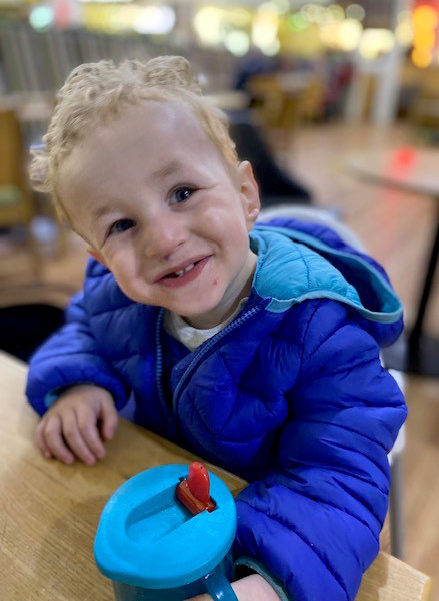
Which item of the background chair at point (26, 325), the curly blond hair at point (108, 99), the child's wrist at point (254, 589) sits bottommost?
the background chair at point (26, 325)

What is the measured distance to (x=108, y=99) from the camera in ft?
1.79

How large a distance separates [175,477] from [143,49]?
629 cm

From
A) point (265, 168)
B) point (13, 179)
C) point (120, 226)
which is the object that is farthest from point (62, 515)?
point (13, 179)

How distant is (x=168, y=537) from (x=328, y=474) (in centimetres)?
19

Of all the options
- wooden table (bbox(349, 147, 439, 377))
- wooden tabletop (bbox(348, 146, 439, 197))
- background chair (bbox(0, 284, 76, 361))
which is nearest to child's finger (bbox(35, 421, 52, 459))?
background chair (bbox(0, 284, 76, 361))

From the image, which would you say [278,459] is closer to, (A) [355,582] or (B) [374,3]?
(A) [355,582]

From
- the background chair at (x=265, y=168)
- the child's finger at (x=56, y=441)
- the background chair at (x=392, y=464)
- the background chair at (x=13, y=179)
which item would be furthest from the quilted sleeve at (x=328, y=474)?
the background chair at (x=13, y=179)

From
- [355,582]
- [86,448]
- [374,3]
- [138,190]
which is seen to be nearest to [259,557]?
[355,582]

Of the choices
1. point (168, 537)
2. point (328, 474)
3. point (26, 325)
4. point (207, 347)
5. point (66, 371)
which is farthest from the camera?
point (26, 325)

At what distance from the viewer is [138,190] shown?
532mm

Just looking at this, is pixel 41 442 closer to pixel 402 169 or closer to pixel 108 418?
pixel 108 418

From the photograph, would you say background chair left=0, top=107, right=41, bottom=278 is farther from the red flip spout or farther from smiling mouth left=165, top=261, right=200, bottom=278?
the red flip spout

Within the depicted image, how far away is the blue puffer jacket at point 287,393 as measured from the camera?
18.6 inches

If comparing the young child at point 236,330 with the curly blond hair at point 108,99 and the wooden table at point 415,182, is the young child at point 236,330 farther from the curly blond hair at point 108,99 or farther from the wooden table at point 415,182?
the wooden table at point 415,182
